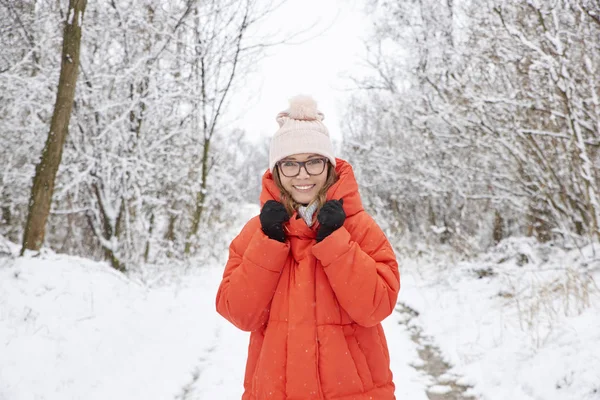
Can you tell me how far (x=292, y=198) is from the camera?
1843mm

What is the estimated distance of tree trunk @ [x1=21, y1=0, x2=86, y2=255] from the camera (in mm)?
5059

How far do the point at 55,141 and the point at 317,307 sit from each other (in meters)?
4.92

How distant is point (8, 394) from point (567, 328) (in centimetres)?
489

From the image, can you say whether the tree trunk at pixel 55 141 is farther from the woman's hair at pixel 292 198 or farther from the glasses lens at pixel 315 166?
the glasses lens at pixel 315 166

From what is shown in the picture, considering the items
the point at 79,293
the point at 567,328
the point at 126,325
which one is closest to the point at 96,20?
the point at 79,293

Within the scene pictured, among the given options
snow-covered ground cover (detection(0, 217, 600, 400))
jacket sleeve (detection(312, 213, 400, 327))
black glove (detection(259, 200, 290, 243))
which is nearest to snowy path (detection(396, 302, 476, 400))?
snow-covered ground cover (detection(0, 217, 600, 400))

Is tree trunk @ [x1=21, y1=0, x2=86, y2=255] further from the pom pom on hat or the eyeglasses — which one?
the eyeglasses

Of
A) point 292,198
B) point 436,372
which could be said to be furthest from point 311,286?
point 436,372

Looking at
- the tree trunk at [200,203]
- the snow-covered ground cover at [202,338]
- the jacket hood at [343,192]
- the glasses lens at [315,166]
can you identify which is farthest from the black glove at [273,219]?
the tree trunk at [200,203]

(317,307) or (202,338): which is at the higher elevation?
(317,307)

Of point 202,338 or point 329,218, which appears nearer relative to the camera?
point 329,218

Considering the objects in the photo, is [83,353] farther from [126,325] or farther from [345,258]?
[345,258]

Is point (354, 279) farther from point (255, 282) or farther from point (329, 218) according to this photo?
point (255, 282)

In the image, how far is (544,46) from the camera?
584 cm
